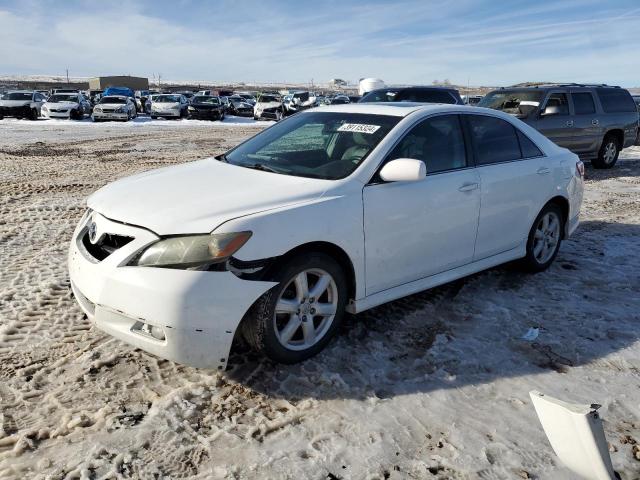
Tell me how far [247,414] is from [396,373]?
3.10 ft

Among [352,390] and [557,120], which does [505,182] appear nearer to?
[352,390]

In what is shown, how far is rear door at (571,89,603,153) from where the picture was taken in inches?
450

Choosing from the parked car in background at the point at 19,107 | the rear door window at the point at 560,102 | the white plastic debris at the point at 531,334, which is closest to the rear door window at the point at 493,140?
the white plastic debris at the point at 531,334

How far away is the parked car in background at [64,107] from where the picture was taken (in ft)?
84.1

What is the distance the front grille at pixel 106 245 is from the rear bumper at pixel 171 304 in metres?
0.08

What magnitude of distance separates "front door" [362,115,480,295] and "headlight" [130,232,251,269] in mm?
932

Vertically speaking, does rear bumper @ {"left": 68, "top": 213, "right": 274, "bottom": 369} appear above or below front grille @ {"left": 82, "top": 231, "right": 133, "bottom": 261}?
below

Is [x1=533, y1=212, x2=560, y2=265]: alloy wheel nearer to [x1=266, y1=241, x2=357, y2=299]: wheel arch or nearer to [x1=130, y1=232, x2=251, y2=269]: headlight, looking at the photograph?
[x1=266, y1=241, x2=357, y2=299]: wheel arch

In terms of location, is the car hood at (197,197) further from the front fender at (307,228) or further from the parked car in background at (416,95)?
the parked car in background at (416,95)

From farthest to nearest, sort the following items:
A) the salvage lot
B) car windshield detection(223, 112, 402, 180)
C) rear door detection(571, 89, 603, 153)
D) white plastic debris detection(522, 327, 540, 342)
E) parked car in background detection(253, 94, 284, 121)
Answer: parked car in background detection(253, 94, 284, 121) < rear door detection(571, 89, 603, 153) < white plastic debris detection(522, 327, 540, 342) < car windshield detection(223, 112, 402, 180) < the salvage lot

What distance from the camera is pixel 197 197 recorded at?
3295 mm

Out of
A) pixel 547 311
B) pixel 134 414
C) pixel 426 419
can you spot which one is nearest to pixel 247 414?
pixel 134 414

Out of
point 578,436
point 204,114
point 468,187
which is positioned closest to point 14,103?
point 204,114

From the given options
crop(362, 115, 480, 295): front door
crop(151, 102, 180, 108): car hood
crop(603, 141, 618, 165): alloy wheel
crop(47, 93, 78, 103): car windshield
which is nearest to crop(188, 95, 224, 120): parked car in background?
crop(151, 102, 180, 108): car hood
